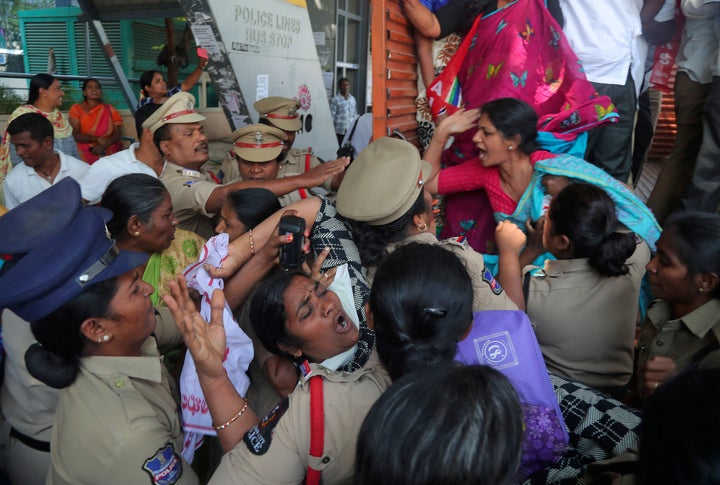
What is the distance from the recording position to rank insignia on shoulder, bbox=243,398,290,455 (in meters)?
1.19

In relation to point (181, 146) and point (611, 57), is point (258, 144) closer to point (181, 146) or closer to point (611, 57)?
point (181, 146)

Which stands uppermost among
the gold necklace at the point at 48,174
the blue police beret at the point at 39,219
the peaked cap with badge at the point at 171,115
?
the blue police beret at the point at 39,219

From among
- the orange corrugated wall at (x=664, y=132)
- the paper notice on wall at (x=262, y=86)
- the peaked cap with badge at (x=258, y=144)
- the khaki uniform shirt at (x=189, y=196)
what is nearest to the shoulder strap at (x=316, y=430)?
the khaki uniform shirt at (x=189, y=196)

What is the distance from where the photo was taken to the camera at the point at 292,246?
1.87 meters

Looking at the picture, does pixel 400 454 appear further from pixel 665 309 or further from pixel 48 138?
pixel 48 138

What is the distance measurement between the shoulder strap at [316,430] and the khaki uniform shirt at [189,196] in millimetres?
1594

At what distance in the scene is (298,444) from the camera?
3.87 feet

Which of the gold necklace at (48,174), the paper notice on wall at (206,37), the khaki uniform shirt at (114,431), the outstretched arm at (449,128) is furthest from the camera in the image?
the paper notice on wall at (206,37)

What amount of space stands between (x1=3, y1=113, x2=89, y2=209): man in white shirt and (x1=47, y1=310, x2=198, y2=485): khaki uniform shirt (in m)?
2.27

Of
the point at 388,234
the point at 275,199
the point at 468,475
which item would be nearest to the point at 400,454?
the point at 468,475

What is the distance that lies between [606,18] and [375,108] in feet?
4.59

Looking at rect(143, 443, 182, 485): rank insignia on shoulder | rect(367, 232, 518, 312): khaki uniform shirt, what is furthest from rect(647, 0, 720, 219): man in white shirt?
rect(143, 443, 182, 485): rank insignia on shoulder

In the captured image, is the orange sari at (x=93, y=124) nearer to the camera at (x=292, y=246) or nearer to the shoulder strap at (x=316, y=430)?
the camera at (x=292, y=246)

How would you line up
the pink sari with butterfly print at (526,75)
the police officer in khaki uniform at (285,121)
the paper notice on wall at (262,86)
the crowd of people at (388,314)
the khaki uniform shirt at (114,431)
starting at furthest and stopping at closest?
1. the paper notice on wall at (262,86)
2. the police officer in khaki uniform at (285,121)
3. the pink sari with butterfly print at (526,75)
4. the khaki uniform shirt at (114,431)
5. the crowd of people at (388,314)
